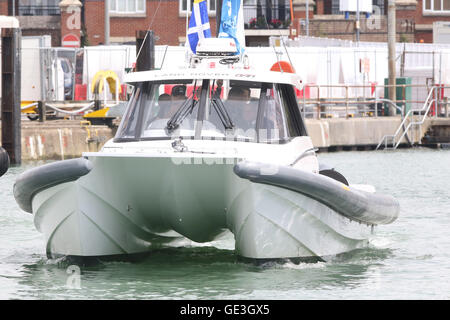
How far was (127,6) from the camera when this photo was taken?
173 ft

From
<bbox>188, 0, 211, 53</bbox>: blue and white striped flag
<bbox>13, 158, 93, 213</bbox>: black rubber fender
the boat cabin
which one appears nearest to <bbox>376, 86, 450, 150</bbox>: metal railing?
<bbox>188, 0, 211, 53</bbox>: blue and white striped flag

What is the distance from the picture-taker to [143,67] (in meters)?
27.1

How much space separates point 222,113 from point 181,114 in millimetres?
419

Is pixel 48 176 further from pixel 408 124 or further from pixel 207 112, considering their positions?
pixel 408 124

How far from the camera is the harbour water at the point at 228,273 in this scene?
33.9 ft

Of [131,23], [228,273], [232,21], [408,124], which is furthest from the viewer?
[131,23]

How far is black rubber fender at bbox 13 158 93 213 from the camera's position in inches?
422

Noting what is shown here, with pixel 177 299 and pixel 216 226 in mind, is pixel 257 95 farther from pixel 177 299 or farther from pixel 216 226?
pixel 177 299

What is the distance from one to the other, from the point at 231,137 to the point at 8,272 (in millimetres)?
2683

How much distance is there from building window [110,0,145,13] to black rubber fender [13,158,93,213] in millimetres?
41628

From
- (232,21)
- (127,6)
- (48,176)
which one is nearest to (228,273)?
(48,176)

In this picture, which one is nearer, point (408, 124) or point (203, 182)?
point (203, 182)

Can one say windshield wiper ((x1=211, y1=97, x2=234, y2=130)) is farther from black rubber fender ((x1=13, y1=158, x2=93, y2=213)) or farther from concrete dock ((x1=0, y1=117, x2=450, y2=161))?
concrete dock ((x1=0, y1=117, x2=450, y2=161))
